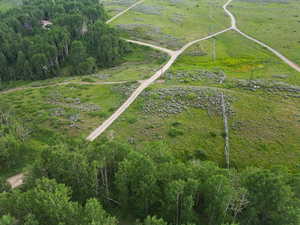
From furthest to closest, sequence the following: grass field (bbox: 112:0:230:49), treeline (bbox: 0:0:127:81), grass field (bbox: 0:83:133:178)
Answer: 1. grass field (bbox: 112:0:230:49)
2. treeline (bbox: 0:0:127:81)
3. grass field (bbox: 0:83:133:178)

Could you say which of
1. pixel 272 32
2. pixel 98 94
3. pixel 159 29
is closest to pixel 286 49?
pixel 272 32

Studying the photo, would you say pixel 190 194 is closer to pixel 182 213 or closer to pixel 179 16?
pixel 182 213

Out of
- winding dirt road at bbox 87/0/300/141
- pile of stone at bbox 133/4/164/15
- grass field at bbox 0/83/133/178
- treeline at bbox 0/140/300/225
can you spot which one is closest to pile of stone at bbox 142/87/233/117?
winding dirt road at bbox 87/0/300/141

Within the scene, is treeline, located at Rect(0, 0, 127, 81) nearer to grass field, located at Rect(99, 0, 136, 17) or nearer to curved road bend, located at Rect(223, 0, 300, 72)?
grass field, located at Rect(99, 0, 136, 17)

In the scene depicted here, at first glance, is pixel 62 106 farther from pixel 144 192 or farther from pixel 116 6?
pixel 116 6

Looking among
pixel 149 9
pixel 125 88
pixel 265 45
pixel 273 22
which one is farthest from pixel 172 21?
pixel 125 88

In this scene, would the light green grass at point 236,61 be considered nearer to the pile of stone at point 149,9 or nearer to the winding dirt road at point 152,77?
the winding dirt road at point 152,77

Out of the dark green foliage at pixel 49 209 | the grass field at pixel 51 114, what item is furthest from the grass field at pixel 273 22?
the dark green foliage at pixel 49 209
